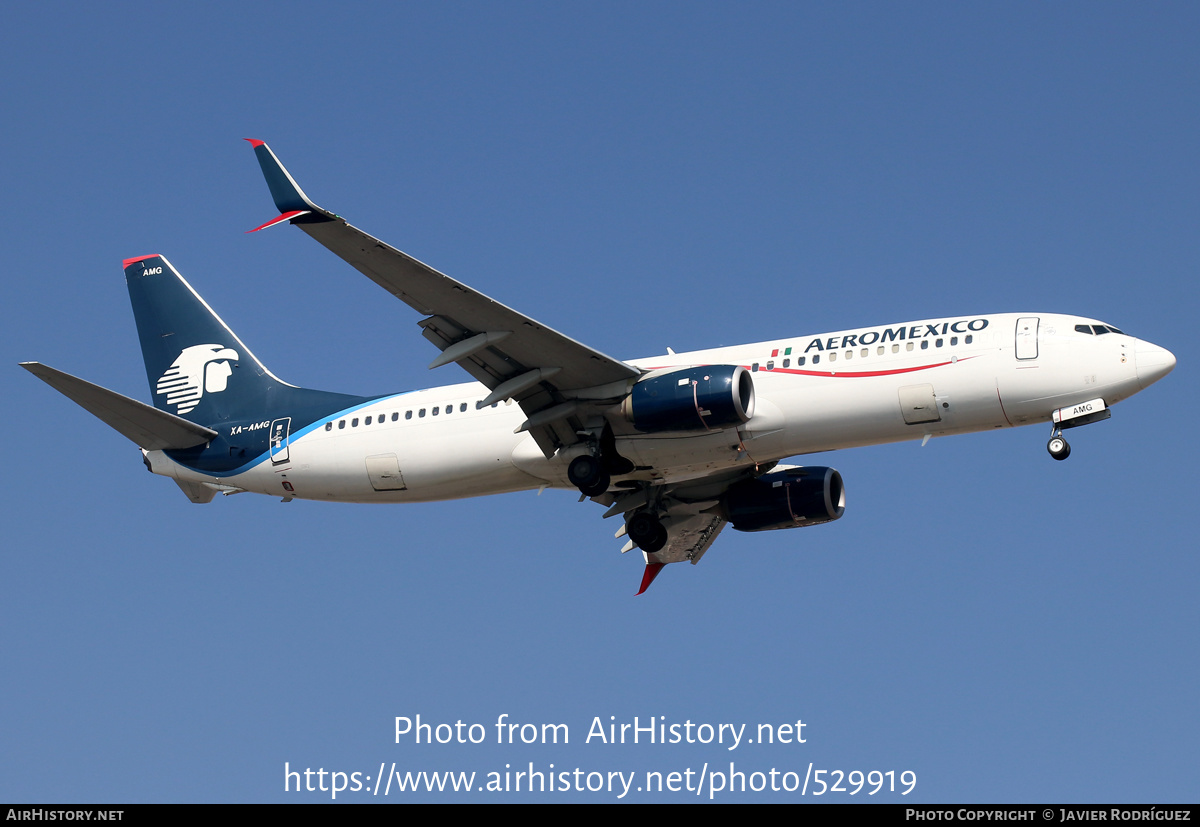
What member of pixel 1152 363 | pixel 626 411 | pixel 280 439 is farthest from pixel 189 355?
pixel 1152 363

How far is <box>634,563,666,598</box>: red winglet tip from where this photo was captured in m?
40.3

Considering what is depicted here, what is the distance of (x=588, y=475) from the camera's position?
33406 mm

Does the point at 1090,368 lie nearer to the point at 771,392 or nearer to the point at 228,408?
the point at 771,392

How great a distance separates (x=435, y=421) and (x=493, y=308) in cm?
571

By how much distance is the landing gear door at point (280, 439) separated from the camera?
37.2 m

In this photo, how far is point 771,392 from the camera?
1287 inches

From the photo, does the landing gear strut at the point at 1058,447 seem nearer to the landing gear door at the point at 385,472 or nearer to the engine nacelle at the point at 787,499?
the engine nacelle at the point at 787,499

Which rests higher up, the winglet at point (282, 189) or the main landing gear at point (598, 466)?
the winglet at point (282, 189)

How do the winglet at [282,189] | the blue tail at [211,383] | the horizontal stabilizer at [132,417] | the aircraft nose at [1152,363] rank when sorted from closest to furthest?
the winglet at [282,189] → the aircraft nose at [1152,363] → the horizontal stabilizer at [132,417] → the blue tail at [211,383]

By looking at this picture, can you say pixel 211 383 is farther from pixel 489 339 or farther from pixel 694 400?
pixel 694 400

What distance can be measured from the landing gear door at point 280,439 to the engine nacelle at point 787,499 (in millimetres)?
12704

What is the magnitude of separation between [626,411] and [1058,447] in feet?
34.1

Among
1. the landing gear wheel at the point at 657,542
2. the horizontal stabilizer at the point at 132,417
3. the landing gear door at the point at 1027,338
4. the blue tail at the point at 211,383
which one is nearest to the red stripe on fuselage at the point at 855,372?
the landing gear door at the point at 1027,338
